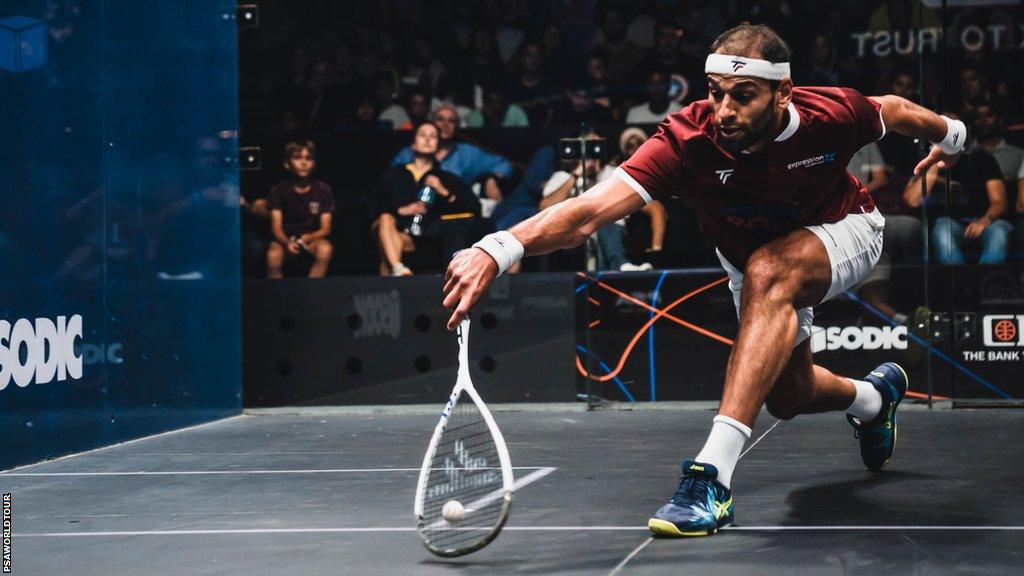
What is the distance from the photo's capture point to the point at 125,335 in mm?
5430

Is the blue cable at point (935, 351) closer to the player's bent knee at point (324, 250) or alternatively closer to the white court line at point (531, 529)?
the player's bent knee at point (324, 250)

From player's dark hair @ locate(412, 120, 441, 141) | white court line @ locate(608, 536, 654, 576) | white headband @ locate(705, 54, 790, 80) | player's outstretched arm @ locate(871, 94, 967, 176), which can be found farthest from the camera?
player's dark hair @ locate(412, 120, 441, 141)

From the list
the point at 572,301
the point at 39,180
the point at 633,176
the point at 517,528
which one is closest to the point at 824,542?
the point at 517,528

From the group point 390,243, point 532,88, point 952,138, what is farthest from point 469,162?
point 952,138

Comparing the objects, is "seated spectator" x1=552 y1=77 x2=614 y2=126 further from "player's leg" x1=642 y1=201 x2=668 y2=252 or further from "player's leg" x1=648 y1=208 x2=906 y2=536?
"player's leg" x1=648 y1=208 x2=906 y2=536

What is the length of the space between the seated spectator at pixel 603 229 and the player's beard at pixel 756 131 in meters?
3.15

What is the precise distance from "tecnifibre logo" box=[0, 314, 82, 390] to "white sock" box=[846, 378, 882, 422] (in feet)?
9.25

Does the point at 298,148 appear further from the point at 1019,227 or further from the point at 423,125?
the point at 1019,227

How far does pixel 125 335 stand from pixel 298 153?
6.14 ft

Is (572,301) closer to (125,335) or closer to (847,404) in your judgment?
(125,335)

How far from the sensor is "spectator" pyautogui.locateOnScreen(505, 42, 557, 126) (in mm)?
7406

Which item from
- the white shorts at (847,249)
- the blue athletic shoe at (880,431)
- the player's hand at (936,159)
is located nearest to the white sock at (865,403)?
the blue athletic shoe at (880,431)

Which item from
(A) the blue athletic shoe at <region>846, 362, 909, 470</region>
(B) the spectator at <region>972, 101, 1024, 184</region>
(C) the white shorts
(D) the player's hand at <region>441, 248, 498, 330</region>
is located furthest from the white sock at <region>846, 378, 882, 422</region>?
(B) the spectator at <region>972, 101, 1024, 184</region>

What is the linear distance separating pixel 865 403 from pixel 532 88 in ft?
12.8
